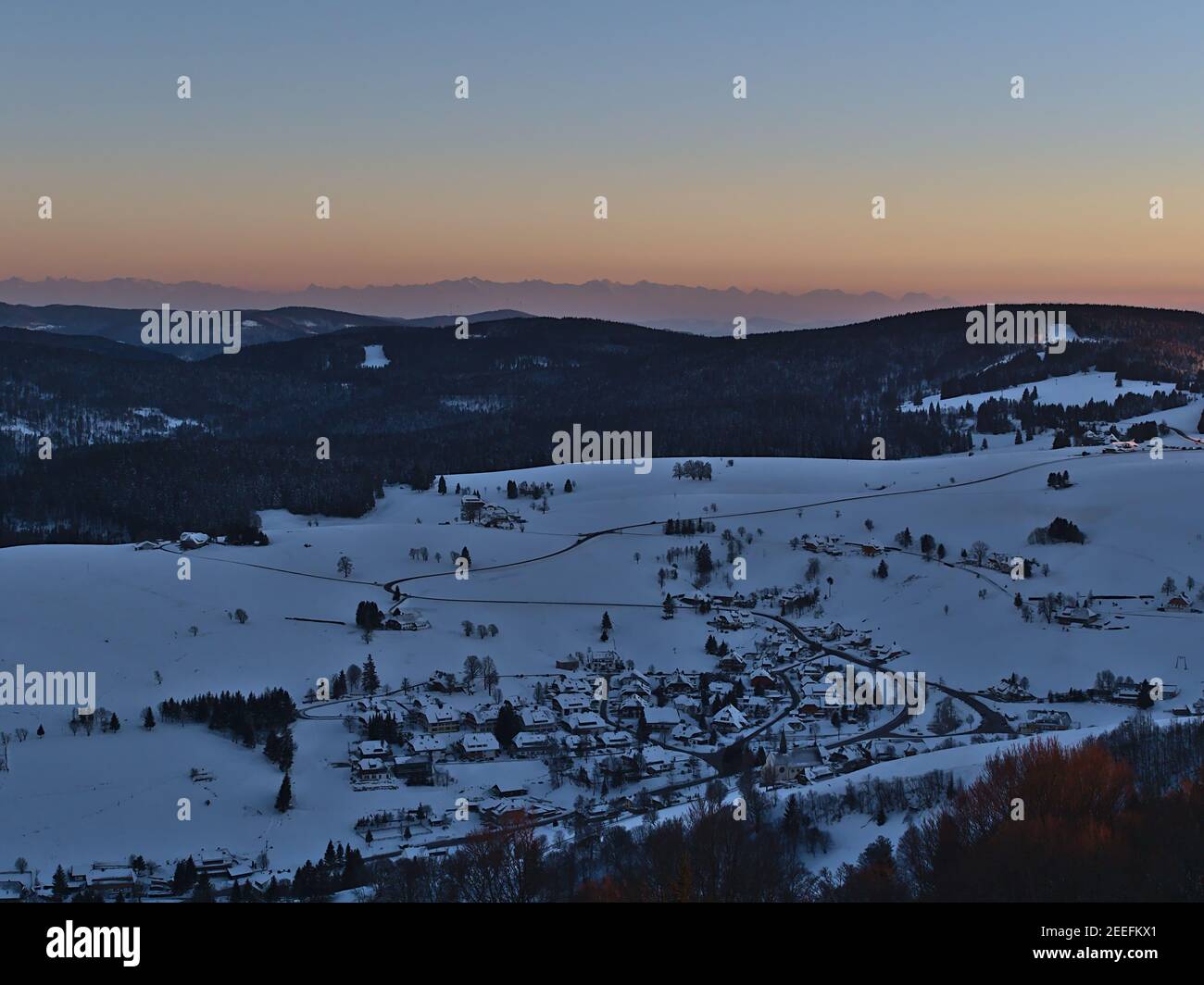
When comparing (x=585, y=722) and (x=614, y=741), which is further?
(x=585, y=722)

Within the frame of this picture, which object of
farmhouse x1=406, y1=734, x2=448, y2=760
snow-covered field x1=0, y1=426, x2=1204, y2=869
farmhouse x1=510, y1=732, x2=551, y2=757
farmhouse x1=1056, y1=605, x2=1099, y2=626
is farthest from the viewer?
farmhouse x1=1056, y1=605, x2=1099, y2=626

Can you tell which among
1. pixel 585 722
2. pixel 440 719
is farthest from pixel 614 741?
pixel 440 719

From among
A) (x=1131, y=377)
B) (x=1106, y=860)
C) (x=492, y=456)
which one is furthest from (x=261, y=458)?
(x=1106, y=860)

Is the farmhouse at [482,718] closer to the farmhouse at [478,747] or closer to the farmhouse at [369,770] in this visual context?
the farmhouse at [478,747]

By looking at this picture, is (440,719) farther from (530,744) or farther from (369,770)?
(369,770)

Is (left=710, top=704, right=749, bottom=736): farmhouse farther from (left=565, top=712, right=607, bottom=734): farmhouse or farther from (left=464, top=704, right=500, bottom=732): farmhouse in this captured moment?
(left=464, top=704, right=500, bottom=732): farmhouse

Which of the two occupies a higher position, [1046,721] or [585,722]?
[1046,721]

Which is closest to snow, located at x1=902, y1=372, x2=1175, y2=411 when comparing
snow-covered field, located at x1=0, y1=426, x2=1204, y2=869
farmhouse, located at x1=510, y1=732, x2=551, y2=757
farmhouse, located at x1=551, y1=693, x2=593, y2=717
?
snow-covered field, located at x1=0, y1=426, x2=1204, y2=869

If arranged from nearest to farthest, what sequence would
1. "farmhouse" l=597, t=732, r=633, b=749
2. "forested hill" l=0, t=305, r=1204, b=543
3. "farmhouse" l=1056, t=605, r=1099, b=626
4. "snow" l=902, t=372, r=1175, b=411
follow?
"farmhouse" l=597, t=732, r=633, b=749 → "farmhouse" l=1056, t=605, r=1099, b=626 → "forested hill" l=0, t=305, r=1204, b=543 → "snow" l=902, t=372, r=1175, b=411
